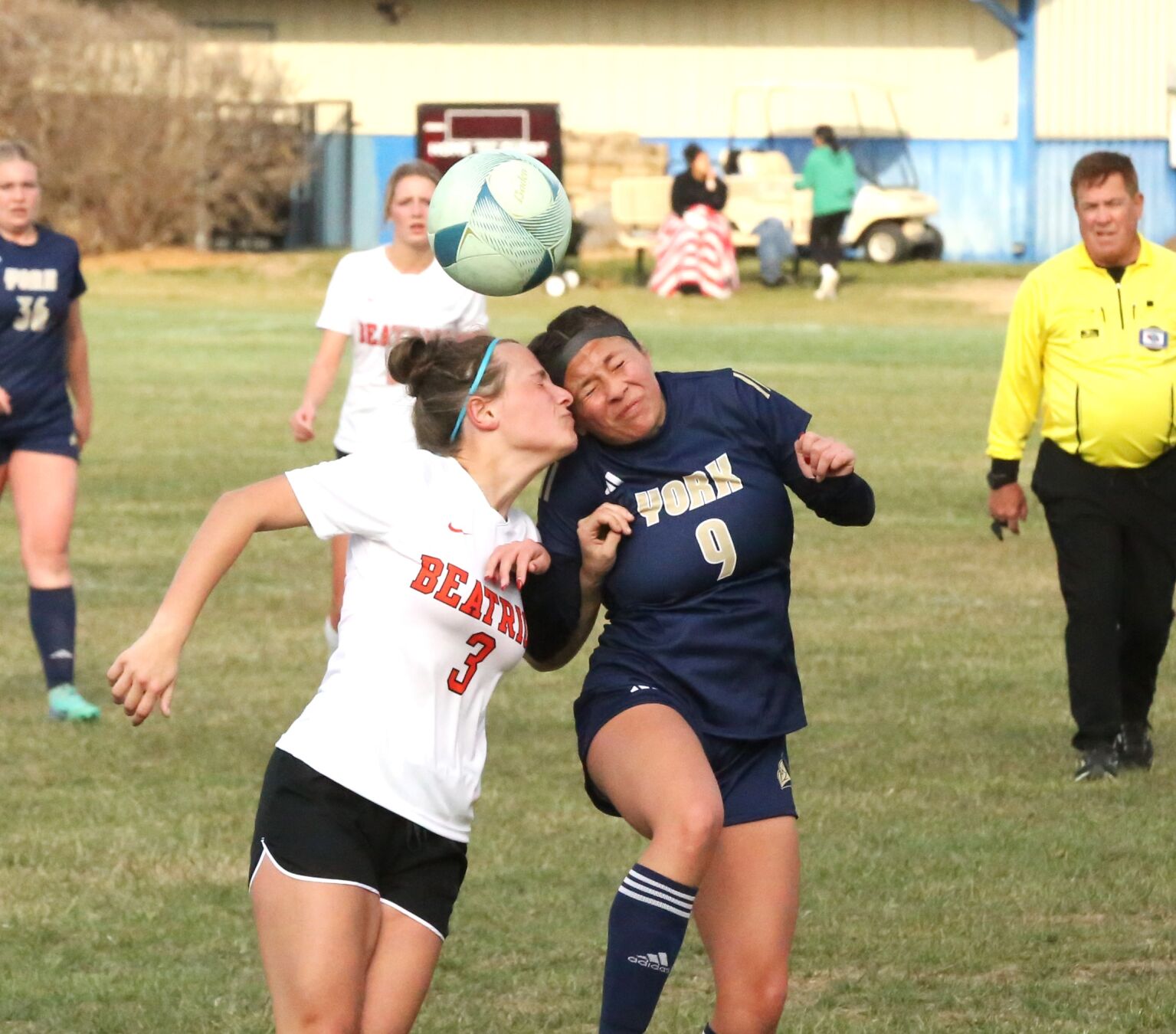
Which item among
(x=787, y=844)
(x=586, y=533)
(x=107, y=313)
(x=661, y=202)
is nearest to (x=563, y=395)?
(x=586, y=533)

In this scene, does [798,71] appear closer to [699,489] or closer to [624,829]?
[624,829]

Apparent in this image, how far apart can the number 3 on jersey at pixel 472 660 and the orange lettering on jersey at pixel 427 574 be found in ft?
0.42

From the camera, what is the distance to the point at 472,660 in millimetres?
4184

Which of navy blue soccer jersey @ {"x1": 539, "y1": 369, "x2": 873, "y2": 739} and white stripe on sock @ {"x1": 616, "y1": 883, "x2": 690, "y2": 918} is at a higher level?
navy blue soccer jersey @ {"x1": 539, "y1": 369, "x2": 873, "y2": 739}

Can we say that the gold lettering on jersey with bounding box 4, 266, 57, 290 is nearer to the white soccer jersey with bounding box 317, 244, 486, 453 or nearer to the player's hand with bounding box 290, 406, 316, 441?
the white soccer jersey with bounding box 317, 244, 486, 453

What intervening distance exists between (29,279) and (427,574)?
4945mm

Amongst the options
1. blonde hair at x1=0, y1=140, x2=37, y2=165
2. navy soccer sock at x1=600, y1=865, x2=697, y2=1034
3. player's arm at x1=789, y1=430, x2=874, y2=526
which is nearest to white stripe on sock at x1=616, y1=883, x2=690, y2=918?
navy soccer sock at x1=600, y1=865, x2=697, y2=1034

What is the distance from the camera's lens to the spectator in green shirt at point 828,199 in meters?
31.7

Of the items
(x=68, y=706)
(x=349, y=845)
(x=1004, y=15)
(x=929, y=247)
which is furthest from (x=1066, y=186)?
(x=349, y=845)

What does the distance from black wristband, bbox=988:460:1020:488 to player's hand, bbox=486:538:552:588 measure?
162 inches

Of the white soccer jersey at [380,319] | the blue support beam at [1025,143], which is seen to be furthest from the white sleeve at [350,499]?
the blue support beam at [1025,143]

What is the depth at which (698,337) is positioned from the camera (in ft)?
83.9

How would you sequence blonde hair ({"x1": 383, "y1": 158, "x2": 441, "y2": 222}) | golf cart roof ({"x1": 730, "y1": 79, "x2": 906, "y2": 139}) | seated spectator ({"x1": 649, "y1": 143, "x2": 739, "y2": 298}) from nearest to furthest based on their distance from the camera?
blonde hair ({"x1": 383, "y1": 158, "x2": 441, "y2": 222}) < seated spectator ({"x1": 649, "y1": 143, "x2": 739, "y2": 298}) < golf cart roof ({"x1": 730, "y1": 79, "x2": 906, "y2": 139})

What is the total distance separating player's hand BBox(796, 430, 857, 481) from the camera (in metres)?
4.50
